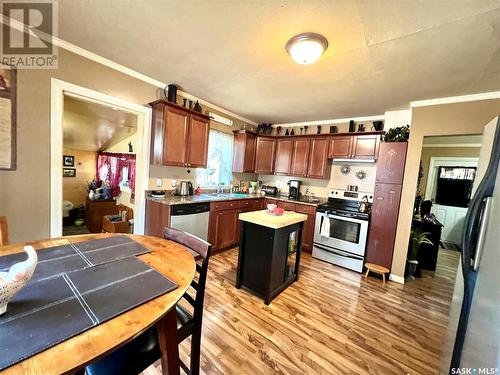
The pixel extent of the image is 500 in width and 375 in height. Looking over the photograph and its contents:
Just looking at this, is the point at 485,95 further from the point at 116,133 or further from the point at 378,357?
the point at 116,133

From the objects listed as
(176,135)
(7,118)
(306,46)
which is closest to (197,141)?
(176,135)

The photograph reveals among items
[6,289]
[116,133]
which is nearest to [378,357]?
[6,289]

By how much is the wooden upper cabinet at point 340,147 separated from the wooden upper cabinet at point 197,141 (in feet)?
7.48

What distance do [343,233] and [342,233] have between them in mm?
15

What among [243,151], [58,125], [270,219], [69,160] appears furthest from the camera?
[69,160]

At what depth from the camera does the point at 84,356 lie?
0.56m

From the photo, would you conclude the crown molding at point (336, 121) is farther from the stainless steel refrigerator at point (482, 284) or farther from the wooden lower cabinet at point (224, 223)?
the stainless steel refrigerator at point (482, 284)

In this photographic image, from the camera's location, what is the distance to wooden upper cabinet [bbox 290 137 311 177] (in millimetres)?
4047

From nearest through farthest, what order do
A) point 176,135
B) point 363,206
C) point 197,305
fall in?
1. point 197,305
2. point 176,135
3. point 363,206

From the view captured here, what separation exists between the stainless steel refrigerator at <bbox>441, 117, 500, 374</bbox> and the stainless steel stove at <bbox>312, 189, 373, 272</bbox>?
192 cm

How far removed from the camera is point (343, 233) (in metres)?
3.25

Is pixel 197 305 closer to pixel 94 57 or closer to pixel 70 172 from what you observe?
pixel 94 57

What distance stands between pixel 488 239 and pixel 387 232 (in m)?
2.28

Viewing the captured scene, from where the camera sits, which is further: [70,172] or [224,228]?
[70,172]
